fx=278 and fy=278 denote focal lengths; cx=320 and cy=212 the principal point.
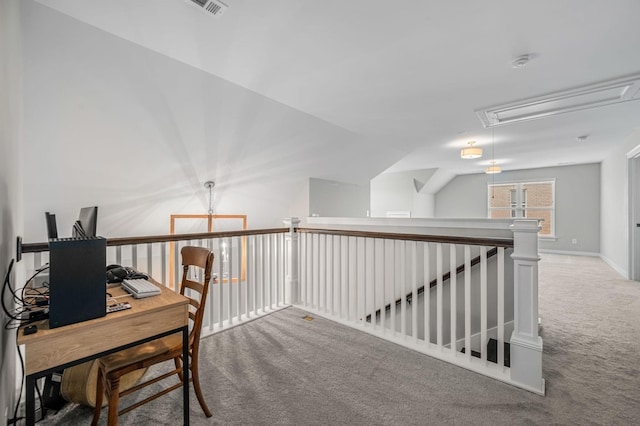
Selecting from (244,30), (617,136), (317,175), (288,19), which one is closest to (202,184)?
(317,175)

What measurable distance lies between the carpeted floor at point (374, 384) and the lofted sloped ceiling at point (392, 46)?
239 cm

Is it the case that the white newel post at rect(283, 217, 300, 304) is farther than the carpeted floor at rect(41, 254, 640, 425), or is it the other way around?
the white newel post at rect(283, 217, 300, 304)

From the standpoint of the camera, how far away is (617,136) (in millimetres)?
4789

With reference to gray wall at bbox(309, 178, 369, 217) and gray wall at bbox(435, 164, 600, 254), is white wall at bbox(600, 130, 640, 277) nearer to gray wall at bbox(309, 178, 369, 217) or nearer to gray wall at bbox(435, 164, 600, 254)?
gray wall at bbox(435, 164, 600, 254)

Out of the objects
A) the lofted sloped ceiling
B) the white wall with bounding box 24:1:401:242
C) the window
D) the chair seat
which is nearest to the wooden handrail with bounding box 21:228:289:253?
the chair seat

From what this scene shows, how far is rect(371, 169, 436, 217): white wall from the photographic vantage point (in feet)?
27.1

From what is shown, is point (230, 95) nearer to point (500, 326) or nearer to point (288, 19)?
point (288, 19)

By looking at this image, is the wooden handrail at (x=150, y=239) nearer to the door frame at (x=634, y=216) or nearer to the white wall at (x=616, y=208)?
the door frame at (x=634, y=216)

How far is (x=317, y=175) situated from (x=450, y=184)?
6.38 metres

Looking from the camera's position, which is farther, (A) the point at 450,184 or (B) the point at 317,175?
(A) the point at 450,184

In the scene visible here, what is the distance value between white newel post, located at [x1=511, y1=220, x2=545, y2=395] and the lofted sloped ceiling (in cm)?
138

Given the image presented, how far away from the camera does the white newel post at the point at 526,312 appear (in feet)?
5.87

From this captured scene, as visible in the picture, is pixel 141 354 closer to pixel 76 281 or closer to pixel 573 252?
pixel 76 281

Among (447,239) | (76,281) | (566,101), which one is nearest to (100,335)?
(76,281)
